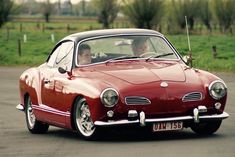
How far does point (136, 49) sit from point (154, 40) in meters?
0.39

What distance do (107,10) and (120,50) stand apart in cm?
7559

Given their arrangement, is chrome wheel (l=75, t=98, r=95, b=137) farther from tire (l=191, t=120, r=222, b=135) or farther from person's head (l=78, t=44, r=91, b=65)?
tire (l=191, t=120, r=222, b=135)

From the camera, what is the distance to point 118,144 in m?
10.8

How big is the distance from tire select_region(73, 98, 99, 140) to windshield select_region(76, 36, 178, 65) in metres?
0.94

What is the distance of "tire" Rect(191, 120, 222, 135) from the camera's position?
11.7 meters

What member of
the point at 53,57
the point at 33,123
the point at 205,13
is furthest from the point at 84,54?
the point at 205,13

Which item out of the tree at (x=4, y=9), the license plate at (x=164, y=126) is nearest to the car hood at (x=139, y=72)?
the license plate at (x=164, y=126)

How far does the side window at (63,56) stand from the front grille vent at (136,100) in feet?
5.37

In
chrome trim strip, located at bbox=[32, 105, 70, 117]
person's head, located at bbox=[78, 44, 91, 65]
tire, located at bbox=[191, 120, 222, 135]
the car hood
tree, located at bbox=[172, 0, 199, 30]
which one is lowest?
tree, located at bbox=[172, 0, 199, 30]

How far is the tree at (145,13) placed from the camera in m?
75.6

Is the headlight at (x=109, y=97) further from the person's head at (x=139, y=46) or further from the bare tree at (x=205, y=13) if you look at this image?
the bare tree at (x=205, y=13)

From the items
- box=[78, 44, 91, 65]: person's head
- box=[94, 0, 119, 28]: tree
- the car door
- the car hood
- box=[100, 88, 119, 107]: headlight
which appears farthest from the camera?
box=[94, 0, 119, 28]: tree

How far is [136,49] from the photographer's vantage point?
12469mm

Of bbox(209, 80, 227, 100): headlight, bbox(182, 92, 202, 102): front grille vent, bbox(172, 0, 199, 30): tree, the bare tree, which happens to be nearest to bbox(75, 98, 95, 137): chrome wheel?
bbox(182, 92, 202, 102): front grille vent
